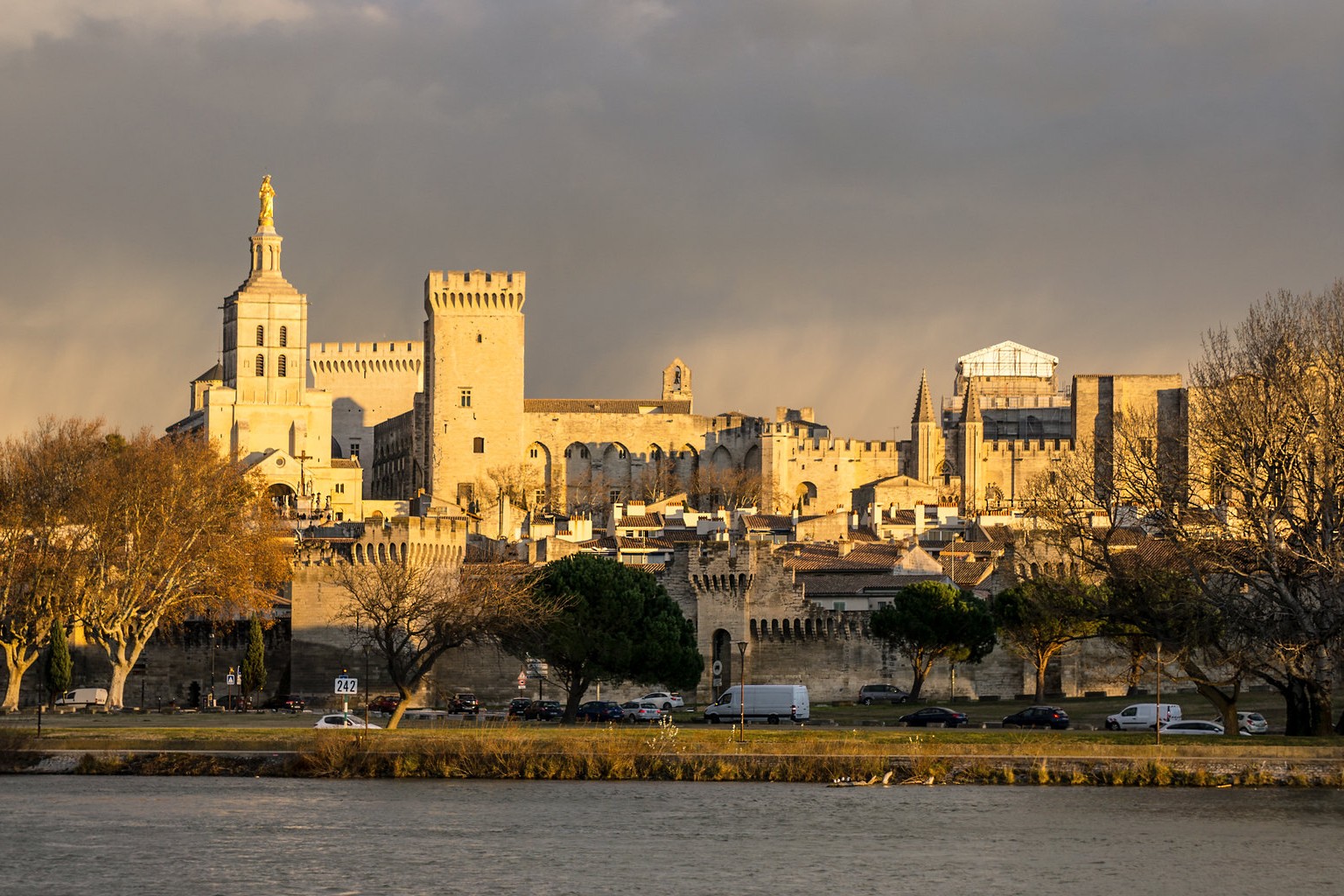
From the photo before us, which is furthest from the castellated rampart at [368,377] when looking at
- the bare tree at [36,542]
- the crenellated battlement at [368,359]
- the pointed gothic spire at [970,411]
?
the bare tree at [36,542]

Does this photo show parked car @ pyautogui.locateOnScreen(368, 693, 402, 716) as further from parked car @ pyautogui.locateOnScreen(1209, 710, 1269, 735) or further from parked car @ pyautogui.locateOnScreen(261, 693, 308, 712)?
parked car @ pyautogui.locateOnScreen(1209, 710, 1269, 735)

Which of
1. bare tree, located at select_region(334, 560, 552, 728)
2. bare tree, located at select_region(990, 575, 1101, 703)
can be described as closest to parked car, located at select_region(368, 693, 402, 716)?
bare tree, located at select_region(334, 560, 552, 728)

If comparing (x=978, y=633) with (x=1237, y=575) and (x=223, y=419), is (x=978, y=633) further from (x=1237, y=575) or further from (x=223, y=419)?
(x=223, y=419)

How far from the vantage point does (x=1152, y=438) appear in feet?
200

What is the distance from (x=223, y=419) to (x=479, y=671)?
235ft

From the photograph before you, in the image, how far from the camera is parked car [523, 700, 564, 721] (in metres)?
70.2

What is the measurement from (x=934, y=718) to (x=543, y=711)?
11.7m

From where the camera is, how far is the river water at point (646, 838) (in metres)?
40.9

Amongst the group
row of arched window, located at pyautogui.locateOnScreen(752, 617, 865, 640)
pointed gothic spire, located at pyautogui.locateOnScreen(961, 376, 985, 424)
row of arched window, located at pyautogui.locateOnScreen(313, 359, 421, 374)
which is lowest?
row of arched window, located at pyautogui.locateOnScreen(752, 617, 865, 640)

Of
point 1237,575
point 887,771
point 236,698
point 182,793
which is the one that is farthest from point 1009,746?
point 236,698

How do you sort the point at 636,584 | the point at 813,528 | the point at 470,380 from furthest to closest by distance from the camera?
the point at 470,380, the point at 813,528, the point at 636,584

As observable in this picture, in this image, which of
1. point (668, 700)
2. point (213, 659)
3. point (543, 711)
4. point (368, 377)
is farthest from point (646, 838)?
point (368, 377)

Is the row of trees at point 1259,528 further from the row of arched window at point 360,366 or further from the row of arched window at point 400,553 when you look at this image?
the row of arched window at point 360,366

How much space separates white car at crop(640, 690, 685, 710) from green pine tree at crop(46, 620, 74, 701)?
17423 millimetres
